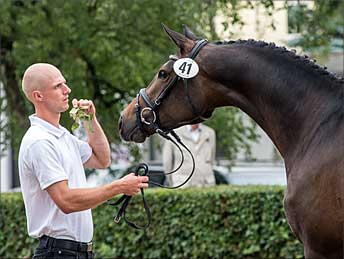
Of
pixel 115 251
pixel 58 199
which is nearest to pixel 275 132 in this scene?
pixel 58 199

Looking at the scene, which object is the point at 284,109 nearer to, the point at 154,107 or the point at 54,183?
the point at 154,107

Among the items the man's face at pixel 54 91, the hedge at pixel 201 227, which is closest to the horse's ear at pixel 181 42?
the man's face at pixel 54 91

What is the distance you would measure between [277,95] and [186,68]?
0.56m

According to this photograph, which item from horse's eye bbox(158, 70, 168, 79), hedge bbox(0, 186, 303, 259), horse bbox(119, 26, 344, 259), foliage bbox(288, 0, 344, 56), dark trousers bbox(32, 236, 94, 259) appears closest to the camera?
horse bbox(119, 26, 344, 259)

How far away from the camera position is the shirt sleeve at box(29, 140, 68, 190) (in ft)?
14.9

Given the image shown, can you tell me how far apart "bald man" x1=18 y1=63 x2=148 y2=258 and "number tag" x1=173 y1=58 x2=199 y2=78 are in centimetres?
65

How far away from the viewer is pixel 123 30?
38.2 feet

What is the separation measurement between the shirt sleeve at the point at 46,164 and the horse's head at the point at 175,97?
0.76 m

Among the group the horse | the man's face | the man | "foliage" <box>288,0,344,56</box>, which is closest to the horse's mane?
the horse

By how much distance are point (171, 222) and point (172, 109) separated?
424 cm

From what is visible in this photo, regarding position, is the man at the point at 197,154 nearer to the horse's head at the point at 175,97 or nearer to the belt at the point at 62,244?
the horse's head at the point at 175,97

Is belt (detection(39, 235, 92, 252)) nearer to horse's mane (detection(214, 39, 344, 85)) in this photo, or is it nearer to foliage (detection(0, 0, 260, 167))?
horse's mane (detection(214, 39, 344, 85))

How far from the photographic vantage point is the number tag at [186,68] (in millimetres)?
4973

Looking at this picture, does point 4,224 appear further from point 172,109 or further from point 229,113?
point 172,109
